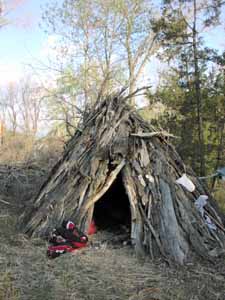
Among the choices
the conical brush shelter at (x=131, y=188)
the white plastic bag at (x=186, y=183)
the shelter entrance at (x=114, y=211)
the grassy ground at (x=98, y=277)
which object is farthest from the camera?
the shelter entrance at (x=114, y=211)

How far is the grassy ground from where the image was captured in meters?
4.41

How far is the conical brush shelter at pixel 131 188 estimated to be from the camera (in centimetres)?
593

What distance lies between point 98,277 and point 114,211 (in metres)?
3.60

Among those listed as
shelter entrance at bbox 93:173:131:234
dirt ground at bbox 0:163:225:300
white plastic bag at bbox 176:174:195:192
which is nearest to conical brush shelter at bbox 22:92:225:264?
white plastic bag at bbox 176:174:195:192

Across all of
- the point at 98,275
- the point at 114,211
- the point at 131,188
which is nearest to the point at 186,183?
the point at 131,188

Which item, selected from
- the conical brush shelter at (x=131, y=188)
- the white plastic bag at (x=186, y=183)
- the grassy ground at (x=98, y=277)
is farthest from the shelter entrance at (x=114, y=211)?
the grassy ground at (x=98, y=277)

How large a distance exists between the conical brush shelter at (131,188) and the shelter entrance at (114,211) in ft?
3.13

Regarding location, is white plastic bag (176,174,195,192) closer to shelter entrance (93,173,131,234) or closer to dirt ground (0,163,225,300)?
shelter entrance (93,173,131,234)

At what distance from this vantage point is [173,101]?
1254cm

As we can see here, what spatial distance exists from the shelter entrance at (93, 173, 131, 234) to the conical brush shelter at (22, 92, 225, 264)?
37.6 inches

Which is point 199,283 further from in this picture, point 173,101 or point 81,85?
point 81,85

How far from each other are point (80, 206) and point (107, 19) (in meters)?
18.9

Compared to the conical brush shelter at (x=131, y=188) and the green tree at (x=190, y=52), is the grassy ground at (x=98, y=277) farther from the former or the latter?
the green tree at (x=190, y=52)

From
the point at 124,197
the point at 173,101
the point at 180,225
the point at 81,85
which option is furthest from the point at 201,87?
the point at 81,85
